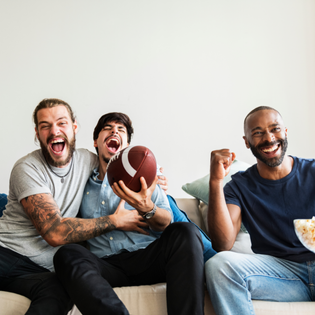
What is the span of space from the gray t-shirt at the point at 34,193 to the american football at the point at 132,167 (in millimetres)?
323

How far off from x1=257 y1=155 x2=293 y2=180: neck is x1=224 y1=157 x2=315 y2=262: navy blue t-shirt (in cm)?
2

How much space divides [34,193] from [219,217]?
825 mm

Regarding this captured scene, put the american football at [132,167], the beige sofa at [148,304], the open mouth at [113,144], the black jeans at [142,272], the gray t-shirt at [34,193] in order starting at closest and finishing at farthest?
the black jeans at [142,272] → the beige sofa at [148,304] → the american football at [132,167] → the gray t-shirt at [34,193] → the open mouth at [113,144]

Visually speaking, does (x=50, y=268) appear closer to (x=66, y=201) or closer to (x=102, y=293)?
(x=66, y=201)

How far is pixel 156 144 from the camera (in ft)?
8.61

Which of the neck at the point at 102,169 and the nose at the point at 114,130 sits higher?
the nose at the point at 114,130

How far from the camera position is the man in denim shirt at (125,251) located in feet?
3.60

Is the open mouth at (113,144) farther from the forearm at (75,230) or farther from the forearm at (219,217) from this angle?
the forearm at (219,217)

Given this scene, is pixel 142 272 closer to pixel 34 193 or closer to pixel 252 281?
pixel 252 281

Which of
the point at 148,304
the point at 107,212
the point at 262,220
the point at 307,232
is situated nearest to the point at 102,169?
the point at 107,212

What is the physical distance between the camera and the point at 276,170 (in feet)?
4.87

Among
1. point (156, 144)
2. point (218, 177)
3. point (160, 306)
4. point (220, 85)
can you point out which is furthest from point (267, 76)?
point (160, 306)

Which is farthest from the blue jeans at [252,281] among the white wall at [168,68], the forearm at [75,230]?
the white wall at [168,68]

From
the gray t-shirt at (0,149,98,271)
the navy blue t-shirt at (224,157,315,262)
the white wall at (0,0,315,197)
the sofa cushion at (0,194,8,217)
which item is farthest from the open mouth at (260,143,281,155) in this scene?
the sofa cushion at (0,194,8,217)
